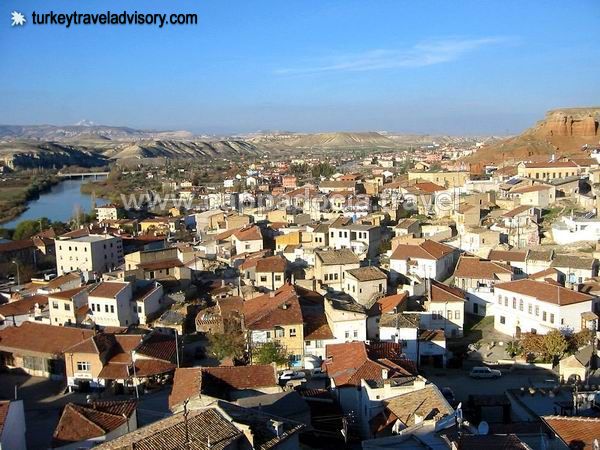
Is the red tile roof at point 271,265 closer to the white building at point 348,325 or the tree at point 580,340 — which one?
the white building at point 348,325

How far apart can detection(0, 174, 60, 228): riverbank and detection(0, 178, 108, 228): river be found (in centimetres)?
46

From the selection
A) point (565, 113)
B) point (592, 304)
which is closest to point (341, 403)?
point (592, 304)

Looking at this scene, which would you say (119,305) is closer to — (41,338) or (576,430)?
(41,338)

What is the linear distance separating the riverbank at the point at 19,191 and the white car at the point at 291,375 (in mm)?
34707

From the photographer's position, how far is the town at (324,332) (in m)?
8.15

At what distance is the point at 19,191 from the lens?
58.8 metres

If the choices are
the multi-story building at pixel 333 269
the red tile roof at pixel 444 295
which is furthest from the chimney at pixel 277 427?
the multi-story building at pixel 333 269

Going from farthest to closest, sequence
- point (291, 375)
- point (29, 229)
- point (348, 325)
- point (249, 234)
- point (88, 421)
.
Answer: point (29, 229) → point (249, 234) → point (348, 325) → point (291, 375) → point (88, 421)

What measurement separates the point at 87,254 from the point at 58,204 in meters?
34.2

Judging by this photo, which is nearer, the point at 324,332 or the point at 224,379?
the point at 224,379

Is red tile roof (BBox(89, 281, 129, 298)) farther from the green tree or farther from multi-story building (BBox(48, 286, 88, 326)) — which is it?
the green tree

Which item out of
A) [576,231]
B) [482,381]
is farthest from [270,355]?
[576,231]

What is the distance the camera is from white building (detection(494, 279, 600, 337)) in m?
13.1

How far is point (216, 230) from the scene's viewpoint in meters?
26.5
